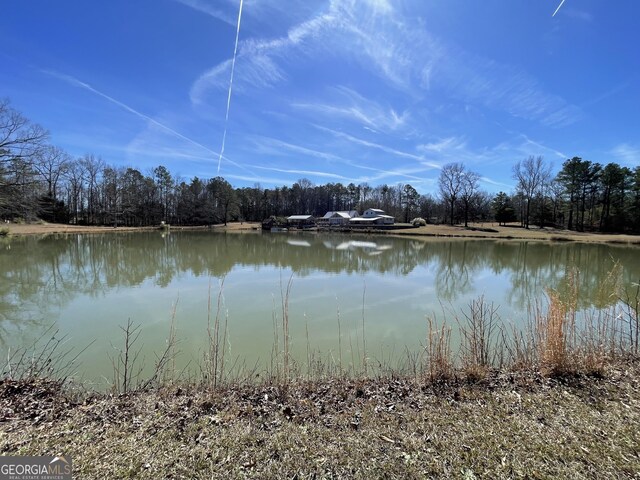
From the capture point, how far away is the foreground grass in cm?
226

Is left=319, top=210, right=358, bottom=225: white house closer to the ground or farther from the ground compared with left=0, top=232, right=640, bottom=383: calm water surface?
farther from the ground

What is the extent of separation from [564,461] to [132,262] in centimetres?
1940

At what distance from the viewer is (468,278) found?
46.6 feet

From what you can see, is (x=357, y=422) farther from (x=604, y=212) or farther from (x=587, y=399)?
(x=604, y=212)

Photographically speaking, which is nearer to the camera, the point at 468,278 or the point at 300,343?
the point at 300,343

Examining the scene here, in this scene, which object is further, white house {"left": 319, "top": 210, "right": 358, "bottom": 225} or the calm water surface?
white house {"left": 319, "top": 210, "right": 358, "bottom": 225}

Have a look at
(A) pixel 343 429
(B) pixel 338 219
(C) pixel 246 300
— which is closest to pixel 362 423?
(A) pixel 343 429

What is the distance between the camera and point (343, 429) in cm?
278

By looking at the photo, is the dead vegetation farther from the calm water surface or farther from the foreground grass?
the calm water surface

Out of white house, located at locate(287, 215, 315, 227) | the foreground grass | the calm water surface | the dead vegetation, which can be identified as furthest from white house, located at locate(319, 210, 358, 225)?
the foreground grass

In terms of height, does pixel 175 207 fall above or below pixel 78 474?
above

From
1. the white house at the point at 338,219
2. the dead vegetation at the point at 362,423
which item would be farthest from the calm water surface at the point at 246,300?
the white house at the point at 338,219

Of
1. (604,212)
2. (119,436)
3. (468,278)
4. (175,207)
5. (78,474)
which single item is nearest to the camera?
(78,474)

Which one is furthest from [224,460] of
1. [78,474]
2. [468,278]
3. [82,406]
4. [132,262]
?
[132,262]
